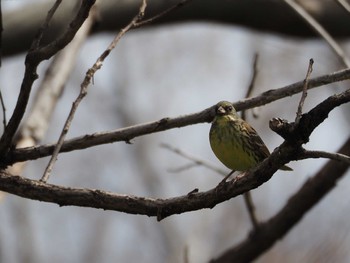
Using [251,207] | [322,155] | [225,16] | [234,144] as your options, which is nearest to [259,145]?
[234,144]

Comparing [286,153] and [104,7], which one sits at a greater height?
[104,7]

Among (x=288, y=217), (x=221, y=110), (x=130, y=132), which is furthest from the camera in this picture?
(x=288, y=217)

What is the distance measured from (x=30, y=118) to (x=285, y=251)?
4270 millimetres

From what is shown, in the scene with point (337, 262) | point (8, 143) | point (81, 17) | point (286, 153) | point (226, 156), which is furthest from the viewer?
point (337, 262)

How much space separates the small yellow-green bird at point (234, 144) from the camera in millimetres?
4004

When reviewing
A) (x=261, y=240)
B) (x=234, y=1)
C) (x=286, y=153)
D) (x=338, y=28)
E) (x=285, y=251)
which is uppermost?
(x=234, y=1)

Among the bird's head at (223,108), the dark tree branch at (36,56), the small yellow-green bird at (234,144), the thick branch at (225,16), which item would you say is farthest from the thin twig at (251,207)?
the thick branch at (225,16)

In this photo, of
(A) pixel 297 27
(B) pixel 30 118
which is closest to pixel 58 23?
(B) pixel 30 118

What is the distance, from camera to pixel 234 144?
4.10 m

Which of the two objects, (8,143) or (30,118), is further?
(30,118)

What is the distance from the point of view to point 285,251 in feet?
27.5

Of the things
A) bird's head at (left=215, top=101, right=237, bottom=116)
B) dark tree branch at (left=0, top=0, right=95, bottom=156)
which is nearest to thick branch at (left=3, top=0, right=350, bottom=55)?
bird's head at (left=215, top=101, right=237, bottom=116)

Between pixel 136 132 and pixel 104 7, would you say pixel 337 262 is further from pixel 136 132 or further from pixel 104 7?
pixel 104 7

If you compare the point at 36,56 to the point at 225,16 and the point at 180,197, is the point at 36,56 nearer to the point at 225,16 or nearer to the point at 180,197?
the point at 180,197
